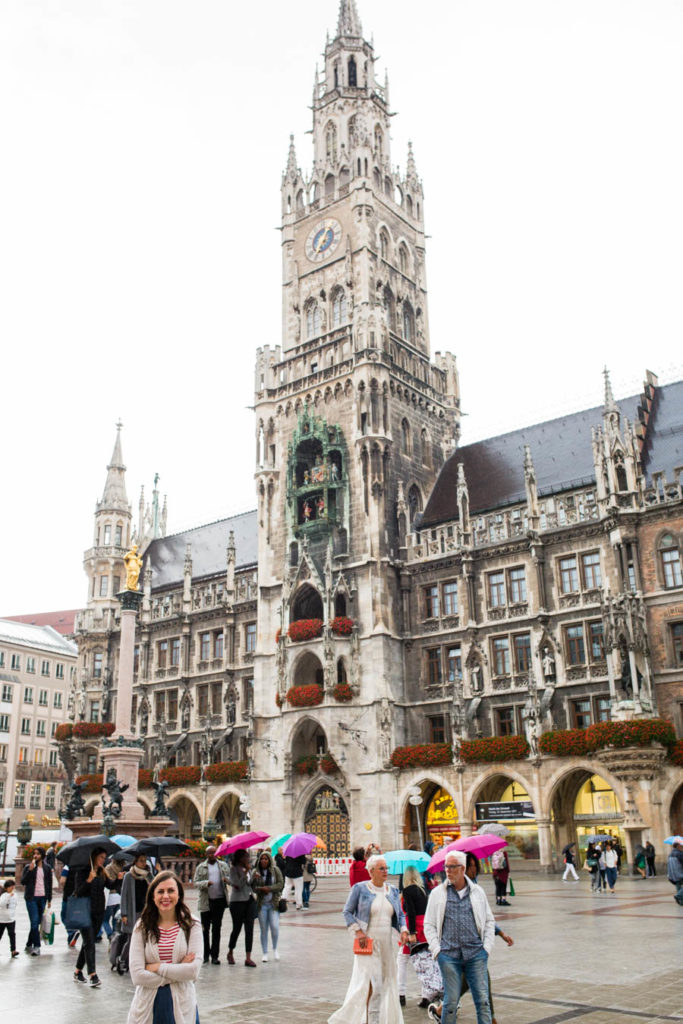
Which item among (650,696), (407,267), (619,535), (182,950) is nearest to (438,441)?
(407,267)

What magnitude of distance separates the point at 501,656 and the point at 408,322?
21475mm

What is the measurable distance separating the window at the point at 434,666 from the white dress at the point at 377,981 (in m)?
35.2

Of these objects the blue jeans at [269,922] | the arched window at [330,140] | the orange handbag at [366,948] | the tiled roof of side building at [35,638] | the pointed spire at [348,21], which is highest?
the pointed spire at [348,21]

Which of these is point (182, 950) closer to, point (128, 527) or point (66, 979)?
point (66, 979)

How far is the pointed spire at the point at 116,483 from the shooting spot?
211 feet

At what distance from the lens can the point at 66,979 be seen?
1325 cm

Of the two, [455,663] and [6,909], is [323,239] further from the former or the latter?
[6,909]

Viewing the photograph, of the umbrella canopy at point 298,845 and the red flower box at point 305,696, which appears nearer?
the umbrella canopy at point 298,845

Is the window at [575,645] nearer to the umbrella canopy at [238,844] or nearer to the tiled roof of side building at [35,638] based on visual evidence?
the umbrella canopy at [238,844]

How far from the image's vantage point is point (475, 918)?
8.45 metres

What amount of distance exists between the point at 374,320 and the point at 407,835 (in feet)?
82.4

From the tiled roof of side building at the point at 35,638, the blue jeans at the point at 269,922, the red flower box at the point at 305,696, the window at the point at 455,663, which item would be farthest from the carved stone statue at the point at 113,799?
the tiled roof of side building at the point at 35,638

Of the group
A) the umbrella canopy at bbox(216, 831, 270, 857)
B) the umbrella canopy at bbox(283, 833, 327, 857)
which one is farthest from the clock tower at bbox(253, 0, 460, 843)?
the umbrella canopy at bbox(216, 831, 270, 857)

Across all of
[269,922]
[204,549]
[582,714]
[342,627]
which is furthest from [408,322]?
[269,922]
